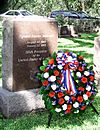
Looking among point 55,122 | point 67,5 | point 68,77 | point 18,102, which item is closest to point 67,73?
point 68,77

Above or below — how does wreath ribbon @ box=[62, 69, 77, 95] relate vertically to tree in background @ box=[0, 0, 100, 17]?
above

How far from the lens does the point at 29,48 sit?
19.3ft

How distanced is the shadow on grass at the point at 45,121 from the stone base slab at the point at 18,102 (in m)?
0.12

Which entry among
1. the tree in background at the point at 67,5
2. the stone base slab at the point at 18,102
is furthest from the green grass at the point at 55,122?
the tree in background at the point at 67,5

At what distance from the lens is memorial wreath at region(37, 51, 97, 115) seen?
5355mm

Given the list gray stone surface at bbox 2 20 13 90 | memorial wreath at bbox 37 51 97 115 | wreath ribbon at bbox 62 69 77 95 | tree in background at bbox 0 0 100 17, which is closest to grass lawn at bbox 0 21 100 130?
memorial wreath at bbox 37 51 97 115

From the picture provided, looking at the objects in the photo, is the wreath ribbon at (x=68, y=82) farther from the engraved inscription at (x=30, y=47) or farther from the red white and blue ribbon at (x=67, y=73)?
the engraved inscription at (x=30, y=47)

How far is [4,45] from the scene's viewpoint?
5.82m

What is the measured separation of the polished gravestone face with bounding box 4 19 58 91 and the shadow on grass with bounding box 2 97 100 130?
1.73 ft

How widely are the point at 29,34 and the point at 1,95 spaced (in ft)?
3.61

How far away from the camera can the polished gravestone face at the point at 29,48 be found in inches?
225

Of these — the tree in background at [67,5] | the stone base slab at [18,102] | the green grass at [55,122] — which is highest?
the stone base slab at [18,102]

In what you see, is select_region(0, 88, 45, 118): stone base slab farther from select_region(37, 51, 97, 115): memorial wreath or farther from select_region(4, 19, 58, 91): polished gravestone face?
select_region(37, 51, 97, 115): memorial wreath

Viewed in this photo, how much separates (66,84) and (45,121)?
705mm
